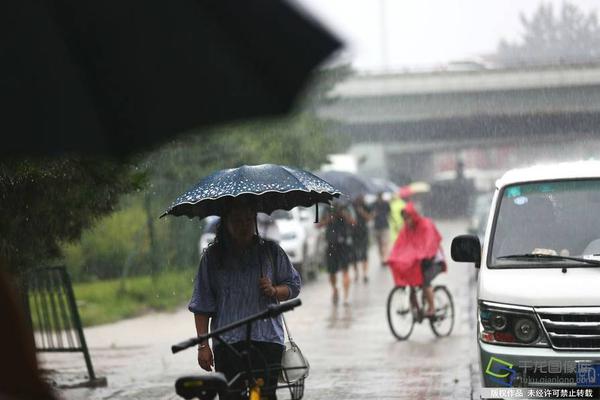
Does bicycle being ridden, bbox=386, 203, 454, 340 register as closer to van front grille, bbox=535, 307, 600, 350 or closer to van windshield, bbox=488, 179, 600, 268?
van windshield, bbox=488, 179, 600, 268

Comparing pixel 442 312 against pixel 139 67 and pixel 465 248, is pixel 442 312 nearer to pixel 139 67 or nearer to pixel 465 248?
pixel 465 248

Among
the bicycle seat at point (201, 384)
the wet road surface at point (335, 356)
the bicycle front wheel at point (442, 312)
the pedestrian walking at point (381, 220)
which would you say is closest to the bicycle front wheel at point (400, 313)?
the wet road surface at point (335, 356)

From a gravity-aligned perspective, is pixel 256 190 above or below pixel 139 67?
below

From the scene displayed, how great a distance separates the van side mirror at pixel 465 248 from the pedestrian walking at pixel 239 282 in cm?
195

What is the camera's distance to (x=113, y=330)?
1988 centimetres

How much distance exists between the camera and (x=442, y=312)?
17.1 m

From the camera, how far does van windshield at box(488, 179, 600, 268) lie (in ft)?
29.5

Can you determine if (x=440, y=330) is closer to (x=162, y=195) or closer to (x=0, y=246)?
(x=0, y=246)

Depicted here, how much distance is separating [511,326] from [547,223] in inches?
41.2

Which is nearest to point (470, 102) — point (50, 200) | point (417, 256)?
point (417, 256)

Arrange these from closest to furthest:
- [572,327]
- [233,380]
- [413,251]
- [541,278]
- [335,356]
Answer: [233,380]
[572,327]
[541,278]
[335,356]
[413,251]

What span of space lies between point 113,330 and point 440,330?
5.46 meters

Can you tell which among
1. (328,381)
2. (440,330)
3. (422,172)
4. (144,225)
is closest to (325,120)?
(144,225)

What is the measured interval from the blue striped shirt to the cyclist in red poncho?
30.2ft
